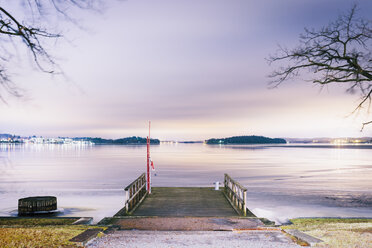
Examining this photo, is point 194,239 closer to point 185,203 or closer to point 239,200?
point 239,200

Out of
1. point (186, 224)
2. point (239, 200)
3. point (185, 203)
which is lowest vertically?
point (185, 203)

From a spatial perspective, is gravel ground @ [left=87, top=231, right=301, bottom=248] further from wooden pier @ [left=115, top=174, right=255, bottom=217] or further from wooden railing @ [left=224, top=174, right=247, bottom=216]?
wooden pier @ [left=115, top=174, right=255, bottom=217]

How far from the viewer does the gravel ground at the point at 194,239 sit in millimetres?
7738

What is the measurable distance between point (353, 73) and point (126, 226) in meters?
9.35

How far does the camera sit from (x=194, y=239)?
8375 mm

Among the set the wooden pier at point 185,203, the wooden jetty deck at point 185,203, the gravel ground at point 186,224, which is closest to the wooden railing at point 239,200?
the wooden pier at point 185,203

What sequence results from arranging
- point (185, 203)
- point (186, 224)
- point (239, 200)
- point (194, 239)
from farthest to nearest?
point (185, 203)
point (239, 200)
point (186, 224)
point (194, 239)

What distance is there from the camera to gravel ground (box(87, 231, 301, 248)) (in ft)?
25.4

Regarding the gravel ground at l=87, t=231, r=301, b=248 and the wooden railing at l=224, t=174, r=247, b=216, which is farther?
the wooden railing at l=224, t=174, r=247, b=216

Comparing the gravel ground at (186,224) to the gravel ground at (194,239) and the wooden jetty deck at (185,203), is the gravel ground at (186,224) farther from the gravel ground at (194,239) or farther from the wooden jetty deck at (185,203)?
the wooden jetty deck at (185,203)

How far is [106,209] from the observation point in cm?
1955

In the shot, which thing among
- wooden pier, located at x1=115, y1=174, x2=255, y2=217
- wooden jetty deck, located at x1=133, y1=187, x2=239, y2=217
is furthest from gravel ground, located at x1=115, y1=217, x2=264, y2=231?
wooden jetty deck, located at x1=133, y1=187, x2=239, y2=217

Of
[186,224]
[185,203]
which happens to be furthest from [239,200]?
[186,224]

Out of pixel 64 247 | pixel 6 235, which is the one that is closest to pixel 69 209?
pixel 6 235
